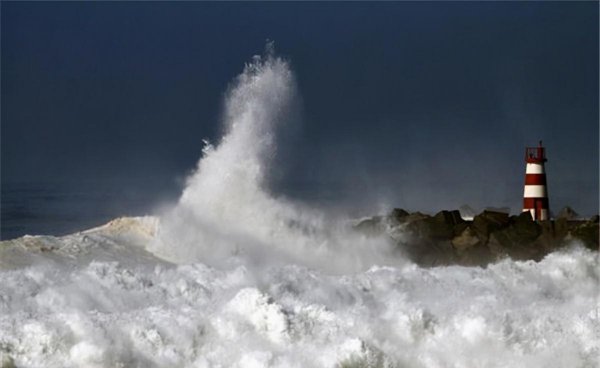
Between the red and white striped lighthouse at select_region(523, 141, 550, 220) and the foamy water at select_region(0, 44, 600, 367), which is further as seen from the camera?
the red and white striped lighthouse at select_region(523, 141, 550, 220)

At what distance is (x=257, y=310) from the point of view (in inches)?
384

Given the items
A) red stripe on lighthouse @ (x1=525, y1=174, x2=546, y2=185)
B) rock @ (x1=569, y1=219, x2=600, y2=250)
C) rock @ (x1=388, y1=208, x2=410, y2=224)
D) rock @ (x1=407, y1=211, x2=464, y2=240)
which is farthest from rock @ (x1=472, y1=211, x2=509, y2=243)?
red stripe on lighthouse @ (x1=525, y1=174, x2=546, y2=185)

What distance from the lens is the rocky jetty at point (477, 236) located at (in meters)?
14.6

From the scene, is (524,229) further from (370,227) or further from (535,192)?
(535,192)

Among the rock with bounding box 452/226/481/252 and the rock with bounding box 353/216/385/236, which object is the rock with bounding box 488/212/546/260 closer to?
the rock with bounding box 452/226/481/252

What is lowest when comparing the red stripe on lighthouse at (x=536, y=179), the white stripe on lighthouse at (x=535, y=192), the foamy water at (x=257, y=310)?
the foamy water at (x=257, y=310)

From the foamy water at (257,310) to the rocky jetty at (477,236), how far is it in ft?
3.66

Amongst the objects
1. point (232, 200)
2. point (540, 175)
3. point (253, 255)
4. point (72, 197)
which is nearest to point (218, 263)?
point (253, 255)

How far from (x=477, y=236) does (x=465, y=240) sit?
189 millimetres

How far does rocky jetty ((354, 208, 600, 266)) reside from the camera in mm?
14625

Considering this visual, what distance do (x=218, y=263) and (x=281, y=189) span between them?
12.1 feet

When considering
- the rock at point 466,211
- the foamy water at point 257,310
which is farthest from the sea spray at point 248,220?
the rock at point 466,211

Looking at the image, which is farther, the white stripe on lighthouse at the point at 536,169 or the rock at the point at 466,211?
the rock at the point at 466,211

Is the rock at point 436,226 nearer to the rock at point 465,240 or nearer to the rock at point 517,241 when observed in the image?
the rock at point 465,240
